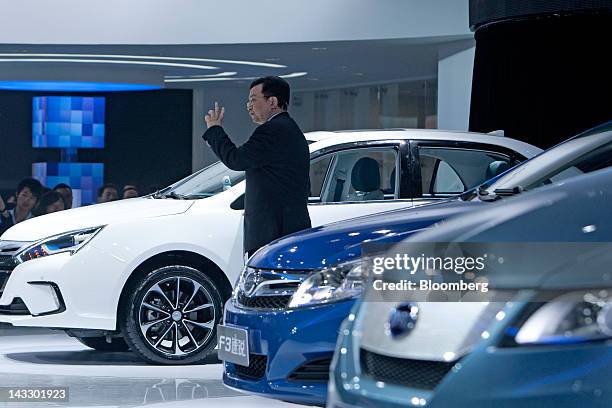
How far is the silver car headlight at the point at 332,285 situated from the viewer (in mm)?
5023

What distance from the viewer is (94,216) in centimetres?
828

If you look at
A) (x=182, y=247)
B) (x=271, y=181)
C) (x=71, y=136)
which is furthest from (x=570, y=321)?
(x=71, y=136)

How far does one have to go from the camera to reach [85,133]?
23969mm

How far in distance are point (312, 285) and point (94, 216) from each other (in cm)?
345

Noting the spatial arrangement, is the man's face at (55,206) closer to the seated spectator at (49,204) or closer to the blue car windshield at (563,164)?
the seated spectator at (49,204)

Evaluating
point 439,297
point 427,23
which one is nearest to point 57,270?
point 439,297

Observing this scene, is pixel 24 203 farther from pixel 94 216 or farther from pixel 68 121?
pixel 68 121

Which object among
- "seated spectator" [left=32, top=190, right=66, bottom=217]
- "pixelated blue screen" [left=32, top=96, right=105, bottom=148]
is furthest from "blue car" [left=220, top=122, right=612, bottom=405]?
"pixelated blue screen" [left=32, top=96, right=105, bottom=148]

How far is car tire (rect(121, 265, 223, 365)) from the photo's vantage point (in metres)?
8.07

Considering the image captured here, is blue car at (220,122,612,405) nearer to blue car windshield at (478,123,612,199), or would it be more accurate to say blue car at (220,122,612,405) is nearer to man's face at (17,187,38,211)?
blue car windshield at (478,123,612,199)

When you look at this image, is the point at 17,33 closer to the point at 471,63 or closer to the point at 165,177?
the point at 471,63

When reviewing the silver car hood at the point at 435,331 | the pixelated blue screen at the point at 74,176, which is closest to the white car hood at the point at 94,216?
the silver car hood at the point at 435,331

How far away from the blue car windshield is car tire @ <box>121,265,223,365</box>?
2.76m

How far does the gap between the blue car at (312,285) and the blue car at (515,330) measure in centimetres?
211
